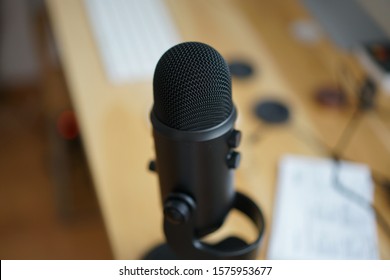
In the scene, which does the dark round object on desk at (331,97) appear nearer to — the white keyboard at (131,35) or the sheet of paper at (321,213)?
the sheet of paper at (321,213)

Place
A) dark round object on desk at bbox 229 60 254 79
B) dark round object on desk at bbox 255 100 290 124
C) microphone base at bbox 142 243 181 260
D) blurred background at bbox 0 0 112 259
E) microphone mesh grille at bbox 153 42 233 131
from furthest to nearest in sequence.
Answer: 1. blurred background at bbox 0 0 112 259
2. dark round object on desk at bbox 229 60 254 79
3. dark round object on desk at bbox 255 100 290 124
4. microphone base at bbox 142 243 181 260
5. microphone mesh grille at bbox 153 42 233 131

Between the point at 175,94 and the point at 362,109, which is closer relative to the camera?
the point at 175,94

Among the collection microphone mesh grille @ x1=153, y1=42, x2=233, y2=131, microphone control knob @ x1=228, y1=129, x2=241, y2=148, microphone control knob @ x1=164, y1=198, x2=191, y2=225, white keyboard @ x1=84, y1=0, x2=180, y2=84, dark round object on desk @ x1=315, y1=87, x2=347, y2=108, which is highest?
microphone mesh grille @ x1=153, y1=42, x2=233, y2=131

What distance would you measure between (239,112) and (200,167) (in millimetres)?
461

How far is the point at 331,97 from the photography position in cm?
94

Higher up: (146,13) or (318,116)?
(146,13)

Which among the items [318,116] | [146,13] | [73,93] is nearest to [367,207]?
[318,116]

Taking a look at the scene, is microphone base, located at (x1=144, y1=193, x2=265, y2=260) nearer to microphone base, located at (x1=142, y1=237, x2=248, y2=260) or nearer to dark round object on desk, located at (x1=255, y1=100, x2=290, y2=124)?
microphone base, located at (x1=142, y1=237, x2=248, y2=260)

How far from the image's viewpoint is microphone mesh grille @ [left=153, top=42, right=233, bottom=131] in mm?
398

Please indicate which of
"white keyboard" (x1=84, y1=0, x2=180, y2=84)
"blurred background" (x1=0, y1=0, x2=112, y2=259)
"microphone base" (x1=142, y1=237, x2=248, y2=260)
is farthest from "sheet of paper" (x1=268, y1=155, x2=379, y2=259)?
"blurred background" (x1=0, y1=0, x2=112, y2=259)

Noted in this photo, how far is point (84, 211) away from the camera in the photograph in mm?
1580

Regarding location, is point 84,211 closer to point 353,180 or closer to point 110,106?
point 110,106

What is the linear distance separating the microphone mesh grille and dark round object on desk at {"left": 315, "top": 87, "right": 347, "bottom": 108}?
1.86 feet

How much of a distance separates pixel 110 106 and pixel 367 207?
527 millimetres
